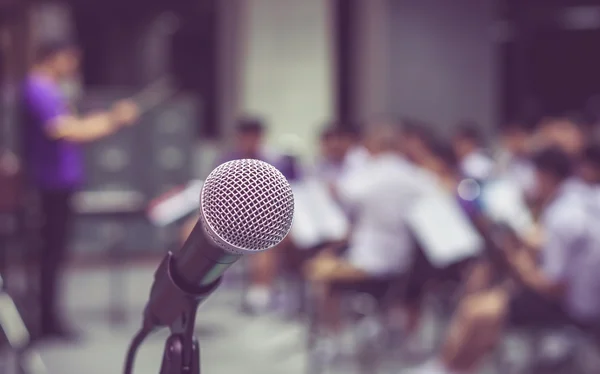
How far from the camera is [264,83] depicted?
9703 mm

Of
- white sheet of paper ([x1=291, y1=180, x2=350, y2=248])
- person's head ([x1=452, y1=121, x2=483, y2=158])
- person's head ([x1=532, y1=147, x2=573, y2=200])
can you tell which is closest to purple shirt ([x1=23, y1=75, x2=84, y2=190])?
white sheet of paper ([x1=291, y1=180, x2=350, y2=248])

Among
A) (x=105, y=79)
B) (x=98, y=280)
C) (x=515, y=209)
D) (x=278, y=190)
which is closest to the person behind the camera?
(x=278, y=190)

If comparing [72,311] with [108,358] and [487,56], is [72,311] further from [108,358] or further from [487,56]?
[487,56]

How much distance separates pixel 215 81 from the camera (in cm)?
1038

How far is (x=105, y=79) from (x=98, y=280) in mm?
4957

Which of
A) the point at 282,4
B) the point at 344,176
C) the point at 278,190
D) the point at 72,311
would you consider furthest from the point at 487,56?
the point at 278,190

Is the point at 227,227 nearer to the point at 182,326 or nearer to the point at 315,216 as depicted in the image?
the point at 182,326

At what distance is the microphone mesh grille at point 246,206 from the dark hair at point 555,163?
11.9ft

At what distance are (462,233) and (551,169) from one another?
24.0 inches

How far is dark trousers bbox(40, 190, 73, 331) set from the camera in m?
5.43

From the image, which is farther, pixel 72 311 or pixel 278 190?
pixel 72 311

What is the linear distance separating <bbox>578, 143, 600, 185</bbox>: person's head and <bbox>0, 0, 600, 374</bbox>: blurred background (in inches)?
94.0

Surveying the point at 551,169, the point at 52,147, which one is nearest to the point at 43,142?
the point at 52,147

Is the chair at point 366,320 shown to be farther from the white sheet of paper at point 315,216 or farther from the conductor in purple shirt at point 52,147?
the conductor in purple shirt at point 52,147
